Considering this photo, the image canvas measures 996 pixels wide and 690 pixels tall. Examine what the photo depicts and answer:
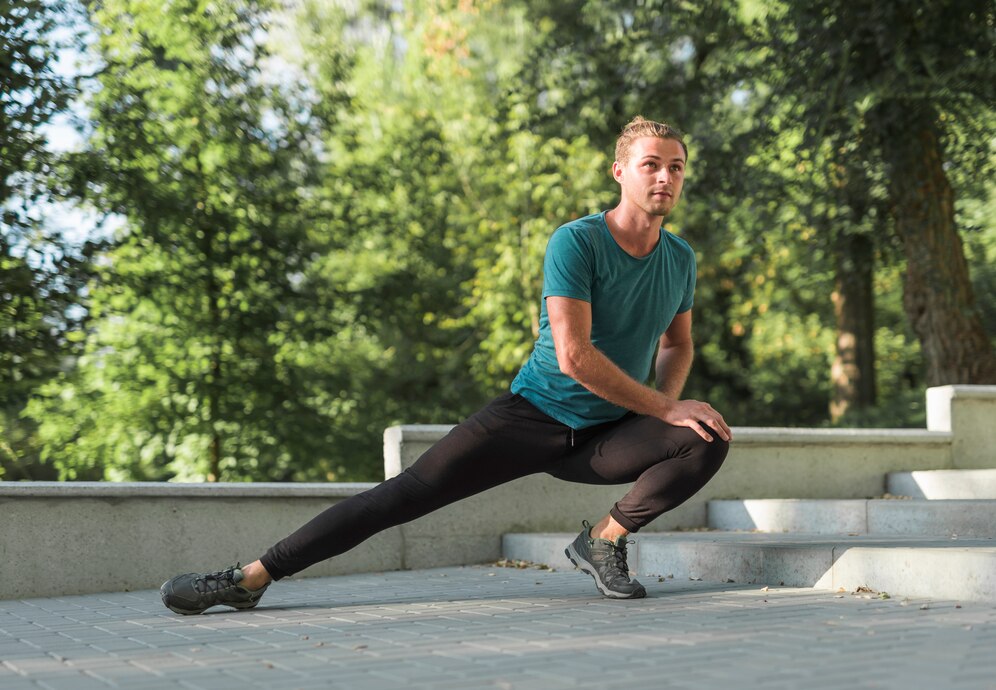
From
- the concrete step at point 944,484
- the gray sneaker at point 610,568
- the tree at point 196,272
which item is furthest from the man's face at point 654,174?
the tree at point 196,272

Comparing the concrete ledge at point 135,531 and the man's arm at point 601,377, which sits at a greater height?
the man's arm at point 601,377

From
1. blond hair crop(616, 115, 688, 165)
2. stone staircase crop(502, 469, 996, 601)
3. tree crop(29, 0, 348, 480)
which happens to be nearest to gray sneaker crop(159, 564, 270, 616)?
stone staircase crop(502, 469, 996, 601)

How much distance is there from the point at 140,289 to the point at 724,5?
285 inches

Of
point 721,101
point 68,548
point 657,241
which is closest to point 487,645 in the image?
point 657,241

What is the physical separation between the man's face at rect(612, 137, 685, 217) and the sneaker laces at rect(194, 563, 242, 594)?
2192 mm

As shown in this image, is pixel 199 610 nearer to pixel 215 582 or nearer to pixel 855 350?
pixel 215 582

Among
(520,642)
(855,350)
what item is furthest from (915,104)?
(520,642)

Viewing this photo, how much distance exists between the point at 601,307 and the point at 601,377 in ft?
1.15

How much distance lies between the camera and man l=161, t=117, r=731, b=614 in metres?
4.66

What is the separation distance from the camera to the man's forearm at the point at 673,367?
5078 mm

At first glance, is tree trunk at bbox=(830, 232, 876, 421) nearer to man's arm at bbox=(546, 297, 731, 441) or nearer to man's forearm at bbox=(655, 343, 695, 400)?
man's forearm at bbox=(655, 343, 695, 400)

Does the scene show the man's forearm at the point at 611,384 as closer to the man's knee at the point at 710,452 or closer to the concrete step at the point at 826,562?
the man's knee at the point at 710,452

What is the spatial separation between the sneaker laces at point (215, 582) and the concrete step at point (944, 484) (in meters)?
4.66

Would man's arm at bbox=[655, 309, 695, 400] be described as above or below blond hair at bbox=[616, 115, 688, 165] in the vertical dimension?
below
